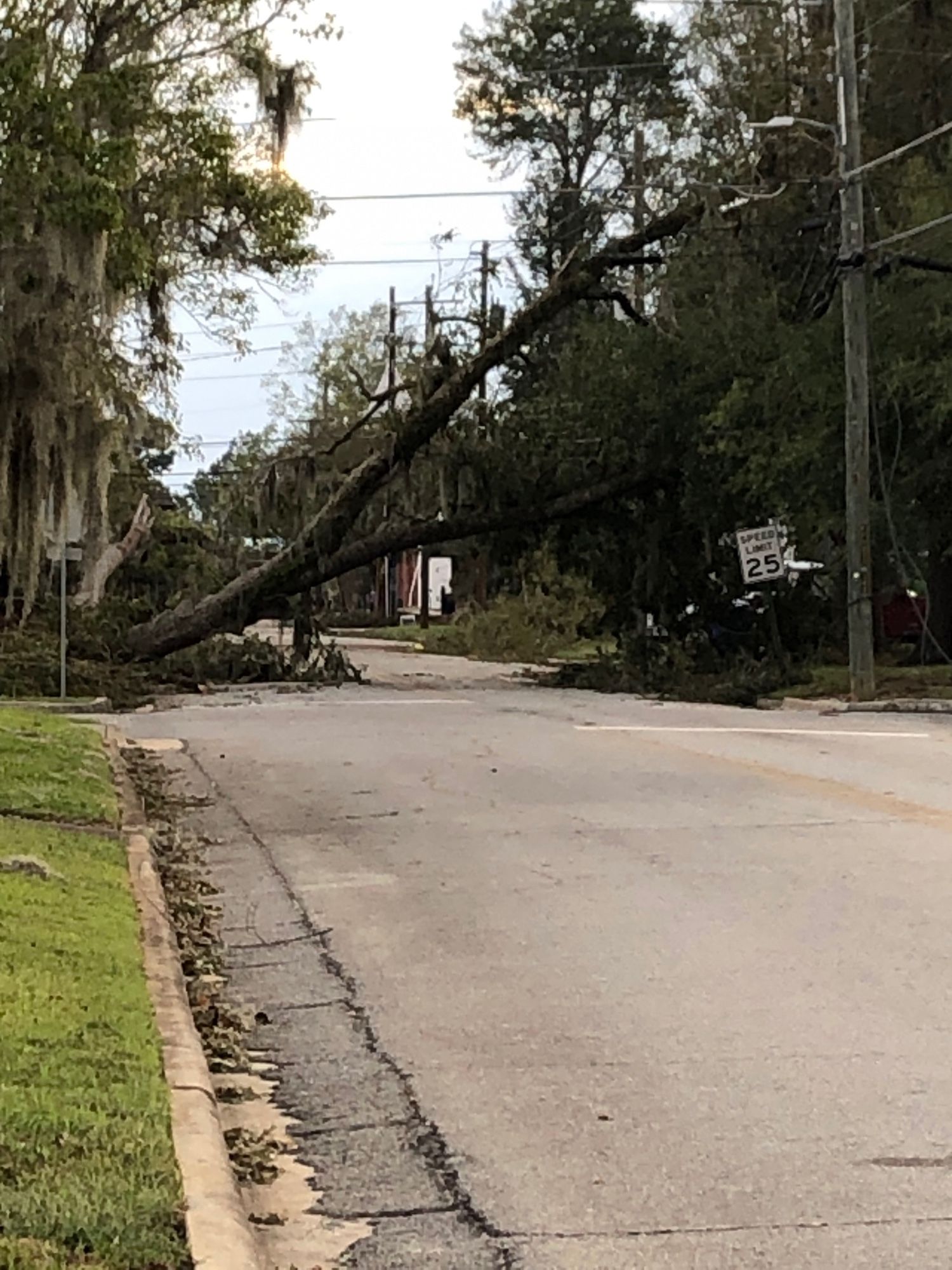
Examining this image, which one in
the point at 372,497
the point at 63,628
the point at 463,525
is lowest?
the point at 63,628

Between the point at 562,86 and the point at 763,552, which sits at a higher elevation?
the point at 562,86

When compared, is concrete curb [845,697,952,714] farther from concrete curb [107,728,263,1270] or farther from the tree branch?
concrete curb [107,728,263,1270]

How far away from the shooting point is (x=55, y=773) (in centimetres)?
1437

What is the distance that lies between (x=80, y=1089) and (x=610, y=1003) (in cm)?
274

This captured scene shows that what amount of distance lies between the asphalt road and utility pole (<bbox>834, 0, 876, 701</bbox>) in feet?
34.7

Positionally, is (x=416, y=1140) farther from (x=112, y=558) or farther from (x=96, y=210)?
(x=112, y=558)

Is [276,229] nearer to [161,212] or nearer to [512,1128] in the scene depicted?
[161,212]

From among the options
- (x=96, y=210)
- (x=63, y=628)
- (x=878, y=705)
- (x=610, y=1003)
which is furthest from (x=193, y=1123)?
(x=878, y=705)

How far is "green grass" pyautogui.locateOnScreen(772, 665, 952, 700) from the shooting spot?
26797 millimetres

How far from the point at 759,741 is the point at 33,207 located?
387 inches

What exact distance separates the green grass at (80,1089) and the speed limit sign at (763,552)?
20624 mm

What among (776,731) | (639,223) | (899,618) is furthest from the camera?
(899,618)

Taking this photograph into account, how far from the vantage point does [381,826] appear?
1316cm

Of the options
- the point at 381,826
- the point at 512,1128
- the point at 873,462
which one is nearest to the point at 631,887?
the point at 381,826
